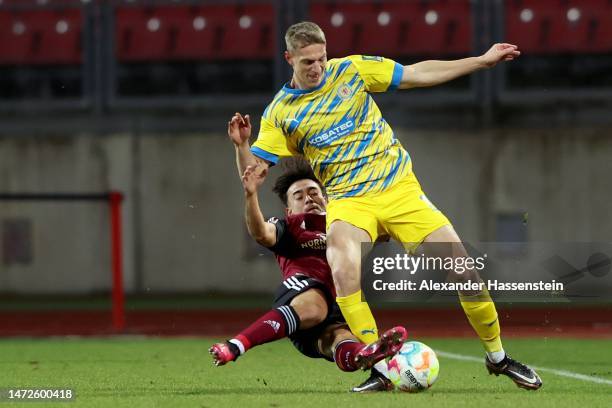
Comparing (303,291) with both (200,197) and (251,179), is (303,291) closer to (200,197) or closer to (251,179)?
(251,179)

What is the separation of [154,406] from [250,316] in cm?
767

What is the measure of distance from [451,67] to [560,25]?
10.2m

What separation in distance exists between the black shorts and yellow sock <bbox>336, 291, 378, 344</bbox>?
0.44 metres

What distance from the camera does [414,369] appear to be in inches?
238

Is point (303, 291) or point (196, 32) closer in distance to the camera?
point (303, 291)

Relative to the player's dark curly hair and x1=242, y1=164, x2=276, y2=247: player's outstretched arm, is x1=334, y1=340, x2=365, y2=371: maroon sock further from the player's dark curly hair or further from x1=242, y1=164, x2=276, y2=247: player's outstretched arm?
the player's dark curly hair

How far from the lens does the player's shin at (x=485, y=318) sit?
6.31 m

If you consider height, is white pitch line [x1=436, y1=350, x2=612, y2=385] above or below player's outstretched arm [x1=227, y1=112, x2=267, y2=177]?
below

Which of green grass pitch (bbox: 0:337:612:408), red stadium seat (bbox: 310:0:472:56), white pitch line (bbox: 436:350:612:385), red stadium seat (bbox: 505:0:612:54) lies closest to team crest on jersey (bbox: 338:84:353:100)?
green grass pitch (bbox: 0:337:612:408)

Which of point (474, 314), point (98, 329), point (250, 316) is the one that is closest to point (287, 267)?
point (474, 314)

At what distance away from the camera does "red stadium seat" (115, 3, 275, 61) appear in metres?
16.5

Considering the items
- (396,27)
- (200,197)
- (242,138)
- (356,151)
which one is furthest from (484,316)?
(396,27)

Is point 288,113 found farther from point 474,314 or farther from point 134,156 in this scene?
point 134,156

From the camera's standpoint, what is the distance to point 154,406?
569 cm
